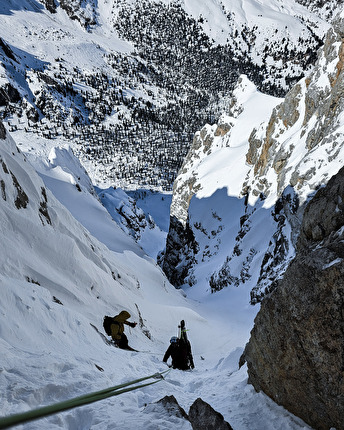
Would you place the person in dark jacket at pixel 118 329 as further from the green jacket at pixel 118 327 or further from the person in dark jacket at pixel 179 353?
the person in dark jacket at pixel 179 353

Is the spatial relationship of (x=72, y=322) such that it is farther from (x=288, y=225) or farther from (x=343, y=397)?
(x=288, y=225)

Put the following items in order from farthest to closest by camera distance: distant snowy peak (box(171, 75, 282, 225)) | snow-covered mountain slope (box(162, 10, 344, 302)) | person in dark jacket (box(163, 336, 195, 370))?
1. distant snowy peak (box(171, 75, 282, 225))
2. snow-covered mountain slope (box(162, 10, 344, 302))
3. person in dark jacket (box(163, 336, 195, 370))

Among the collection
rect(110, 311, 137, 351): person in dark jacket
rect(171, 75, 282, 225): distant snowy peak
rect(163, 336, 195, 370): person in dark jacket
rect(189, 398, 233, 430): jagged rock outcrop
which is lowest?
rect(189, 398, 233, 430): jagged rock outcrop

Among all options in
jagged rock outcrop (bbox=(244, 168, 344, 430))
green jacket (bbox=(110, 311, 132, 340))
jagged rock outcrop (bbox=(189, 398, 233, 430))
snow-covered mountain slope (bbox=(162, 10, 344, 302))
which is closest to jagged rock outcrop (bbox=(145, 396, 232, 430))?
jagged rock outcrop (bbox=(189, 398, 233, 430))

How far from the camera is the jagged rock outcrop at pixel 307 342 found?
405cm

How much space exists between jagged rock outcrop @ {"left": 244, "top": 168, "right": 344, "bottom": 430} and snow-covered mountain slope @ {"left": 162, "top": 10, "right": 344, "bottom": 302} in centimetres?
1893

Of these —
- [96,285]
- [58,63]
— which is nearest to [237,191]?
[96,285]

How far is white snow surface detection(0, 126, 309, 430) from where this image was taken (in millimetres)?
4379

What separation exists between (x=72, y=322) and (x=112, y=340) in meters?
2.13

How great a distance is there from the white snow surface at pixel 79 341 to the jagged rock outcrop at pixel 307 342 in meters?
0.39

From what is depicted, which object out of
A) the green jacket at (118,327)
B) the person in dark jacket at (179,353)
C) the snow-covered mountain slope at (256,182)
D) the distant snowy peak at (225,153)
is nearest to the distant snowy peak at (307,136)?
the snow-covered mountain slope at (256,182)

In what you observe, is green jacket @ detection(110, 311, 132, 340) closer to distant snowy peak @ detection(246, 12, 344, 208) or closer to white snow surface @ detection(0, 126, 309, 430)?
white snow surface @ detection(0, 126, 309, 430)

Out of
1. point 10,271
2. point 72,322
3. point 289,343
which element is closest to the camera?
point 289,343

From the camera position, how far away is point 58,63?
191m
